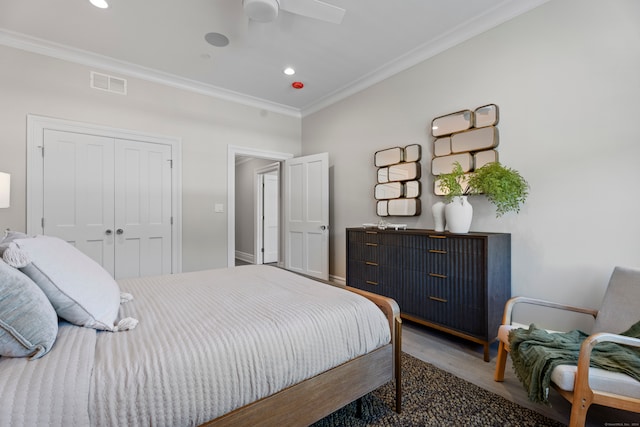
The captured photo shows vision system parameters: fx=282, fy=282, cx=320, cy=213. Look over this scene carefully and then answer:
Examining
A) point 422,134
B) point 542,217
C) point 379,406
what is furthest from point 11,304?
point 422,134

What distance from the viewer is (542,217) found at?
2.27 metres

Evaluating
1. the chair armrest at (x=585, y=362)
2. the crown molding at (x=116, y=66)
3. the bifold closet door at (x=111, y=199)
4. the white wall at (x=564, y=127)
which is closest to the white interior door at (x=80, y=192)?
the bifold closet door at (x=111, y=199)

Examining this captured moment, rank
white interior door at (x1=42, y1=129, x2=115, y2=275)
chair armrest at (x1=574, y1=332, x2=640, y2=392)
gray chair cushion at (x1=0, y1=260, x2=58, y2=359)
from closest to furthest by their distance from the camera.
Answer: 1. gray chair cushion at (x1=0, y1=260, x2=58, y2=359)
2. chair armrest at (x1=574, y1=332, x2=640, y2=392)
3. white interior door at (x1=42, y1=129, x2=115, y2=275)

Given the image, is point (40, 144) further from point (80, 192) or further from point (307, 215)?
point (307, 215)

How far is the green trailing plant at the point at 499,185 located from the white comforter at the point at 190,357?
57.3 inches

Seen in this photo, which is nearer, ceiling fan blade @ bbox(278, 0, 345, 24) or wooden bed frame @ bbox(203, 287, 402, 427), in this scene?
wooden bed frame @ bbox(203, 287, 402, 427)

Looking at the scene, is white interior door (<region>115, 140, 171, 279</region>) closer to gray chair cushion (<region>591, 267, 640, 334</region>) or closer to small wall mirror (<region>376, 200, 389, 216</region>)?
small wall mirror (<region>376, 200, 389, 216</region>)

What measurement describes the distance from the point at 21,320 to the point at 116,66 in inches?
138

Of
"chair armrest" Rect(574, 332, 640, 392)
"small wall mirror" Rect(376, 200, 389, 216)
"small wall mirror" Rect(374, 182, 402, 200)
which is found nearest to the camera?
"chair armrest" Rect(574, 332, 640, 392)

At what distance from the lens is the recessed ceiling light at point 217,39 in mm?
2781

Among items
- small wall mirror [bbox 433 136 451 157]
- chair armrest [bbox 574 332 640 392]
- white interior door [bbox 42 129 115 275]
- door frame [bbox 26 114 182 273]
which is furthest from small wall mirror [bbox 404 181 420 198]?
white interior door [bbox 42 129 115 275]

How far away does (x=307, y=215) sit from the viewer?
14.1 ft

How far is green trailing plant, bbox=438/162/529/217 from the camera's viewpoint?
2180 mm

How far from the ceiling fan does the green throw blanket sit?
8.00 ft
